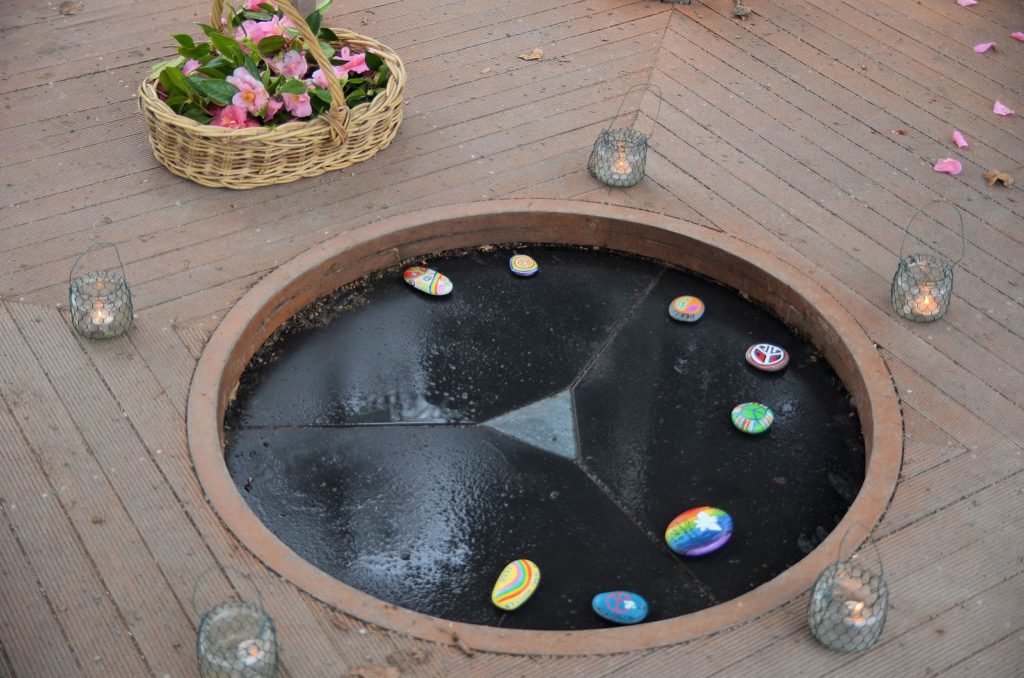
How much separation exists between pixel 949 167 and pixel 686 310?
1080mm

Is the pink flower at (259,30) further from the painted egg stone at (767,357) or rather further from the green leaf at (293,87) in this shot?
the painted egg stone at (767,357)

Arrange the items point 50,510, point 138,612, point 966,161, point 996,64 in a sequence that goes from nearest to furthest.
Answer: point 138,612, point 50,510, point 966,161, point 996,64

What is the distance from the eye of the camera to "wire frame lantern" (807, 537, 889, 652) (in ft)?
7.65

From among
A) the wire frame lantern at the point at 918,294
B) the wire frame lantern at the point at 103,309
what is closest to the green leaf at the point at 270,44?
the wire frame lantern at the point at 103,309

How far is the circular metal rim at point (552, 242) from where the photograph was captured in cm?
241

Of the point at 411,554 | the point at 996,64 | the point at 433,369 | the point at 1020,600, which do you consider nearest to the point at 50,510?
the point at 411,554

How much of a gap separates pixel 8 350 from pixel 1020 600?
2455 mm

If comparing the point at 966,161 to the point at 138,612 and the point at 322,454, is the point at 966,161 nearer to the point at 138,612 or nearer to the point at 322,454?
the point at 322,454

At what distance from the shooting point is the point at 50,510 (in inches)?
103

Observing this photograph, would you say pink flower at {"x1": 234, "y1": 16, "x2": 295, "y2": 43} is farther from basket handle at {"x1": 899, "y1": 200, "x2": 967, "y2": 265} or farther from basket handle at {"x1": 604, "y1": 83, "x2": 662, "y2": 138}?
basket handle at {"x1": 899, "y1": 200, "x2": 967, "y2": 265}

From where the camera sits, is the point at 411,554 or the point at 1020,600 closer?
the point at 1020,600

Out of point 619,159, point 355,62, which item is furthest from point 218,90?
point 619,159

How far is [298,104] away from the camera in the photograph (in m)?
3.46

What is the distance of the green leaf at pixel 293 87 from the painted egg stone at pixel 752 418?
59.7 inches
